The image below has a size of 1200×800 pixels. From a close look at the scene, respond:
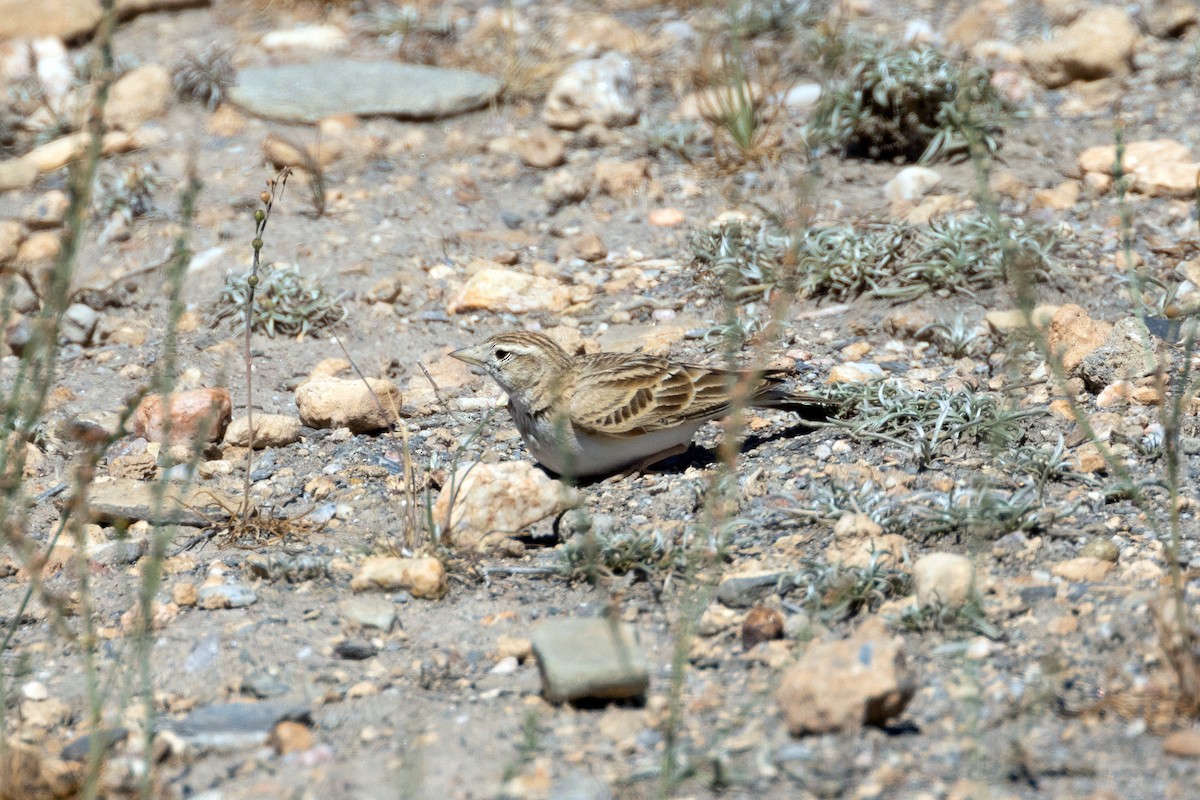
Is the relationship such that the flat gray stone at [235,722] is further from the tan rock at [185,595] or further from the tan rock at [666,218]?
the tan rock at [666,218]

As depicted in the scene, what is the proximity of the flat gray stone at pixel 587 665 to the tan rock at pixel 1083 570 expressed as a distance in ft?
5.02

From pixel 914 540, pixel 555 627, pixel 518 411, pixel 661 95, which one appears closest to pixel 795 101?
pixel 661 95

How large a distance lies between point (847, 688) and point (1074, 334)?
127 inches

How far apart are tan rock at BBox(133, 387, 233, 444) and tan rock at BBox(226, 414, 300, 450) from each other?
0.28 feet

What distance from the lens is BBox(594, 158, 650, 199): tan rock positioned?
27.9 ft

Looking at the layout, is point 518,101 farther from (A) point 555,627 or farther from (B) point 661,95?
(A) point 555,627

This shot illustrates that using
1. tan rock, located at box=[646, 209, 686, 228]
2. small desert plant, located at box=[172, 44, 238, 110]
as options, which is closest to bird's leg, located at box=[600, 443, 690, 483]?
tan rock, located at box=[646, 209, 686, 228]

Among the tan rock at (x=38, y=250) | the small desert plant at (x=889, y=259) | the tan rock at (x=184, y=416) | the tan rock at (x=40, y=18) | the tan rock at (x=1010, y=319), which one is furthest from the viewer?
the tan rock at (x=40, y=18)

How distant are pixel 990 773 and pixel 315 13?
388 inches

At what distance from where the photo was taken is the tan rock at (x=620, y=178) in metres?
8.50

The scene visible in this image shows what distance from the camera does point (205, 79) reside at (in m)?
10.1

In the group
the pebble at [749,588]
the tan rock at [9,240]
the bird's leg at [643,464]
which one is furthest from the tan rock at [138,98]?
the pebble at [749,588]

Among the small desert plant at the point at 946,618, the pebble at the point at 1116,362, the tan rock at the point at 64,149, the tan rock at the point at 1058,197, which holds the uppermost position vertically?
the small desert plant at the point at 946,618

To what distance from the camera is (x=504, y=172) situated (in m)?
9.00
